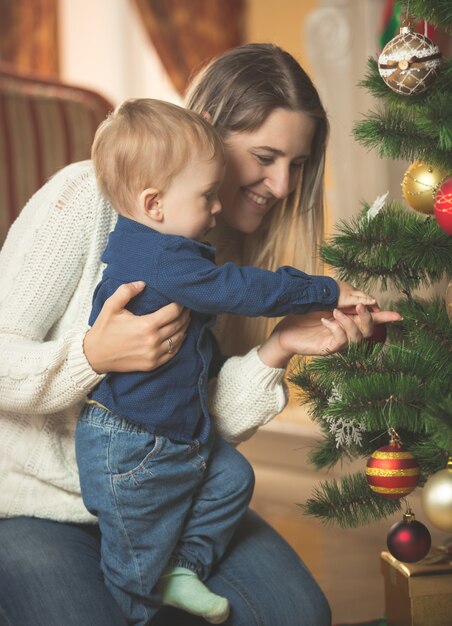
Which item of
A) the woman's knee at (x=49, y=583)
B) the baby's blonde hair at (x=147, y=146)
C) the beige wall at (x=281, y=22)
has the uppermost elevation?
the baby's blonde hair at (x=147, y=146)

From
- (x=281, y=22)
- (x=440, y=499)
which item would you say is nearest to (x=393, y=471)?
(x=440, y=499)

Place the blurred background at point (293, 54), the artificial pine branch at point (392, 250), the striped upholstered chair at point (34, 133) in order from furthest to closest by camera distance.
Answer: the blurred background at point (293, 54) → the striped upholstered chair at point (34, 133) → the artificial pine branch at point (392, 250)

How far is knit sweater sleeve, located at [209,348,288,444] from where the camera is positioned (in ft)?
5.44

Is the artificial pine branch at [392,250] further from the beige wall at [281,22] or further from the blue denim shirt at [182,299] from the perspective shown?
the beige wall at [281,22]

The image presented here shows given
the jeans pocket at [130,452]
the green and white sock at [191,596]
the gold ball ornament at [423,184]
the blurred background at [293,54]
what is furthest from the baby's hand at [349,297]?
the blurred background at [293,54]

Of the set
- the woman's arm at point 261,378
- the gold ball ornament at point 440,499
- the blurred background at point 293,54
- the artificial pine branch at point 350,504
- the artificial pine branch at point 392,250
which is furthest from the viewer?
the blurred background at point 293,54

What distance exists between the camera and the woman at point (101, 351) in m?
1.47

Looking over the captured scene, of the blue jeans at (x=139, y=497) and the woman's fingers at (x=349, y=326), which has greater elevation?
the woman's fingers at (x=349, y=326)

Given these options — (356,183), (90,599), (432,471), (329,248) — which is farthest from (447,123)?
(356,183)

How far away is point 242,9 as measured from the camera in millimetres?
4363

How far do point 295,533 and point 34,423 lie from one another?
4.82ft

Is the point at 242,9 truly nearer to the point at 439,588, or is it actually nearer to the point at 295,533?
the point at 295,533

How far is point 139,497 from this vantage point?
149 cm

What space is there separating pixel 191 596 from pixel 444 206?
79 centimetres
